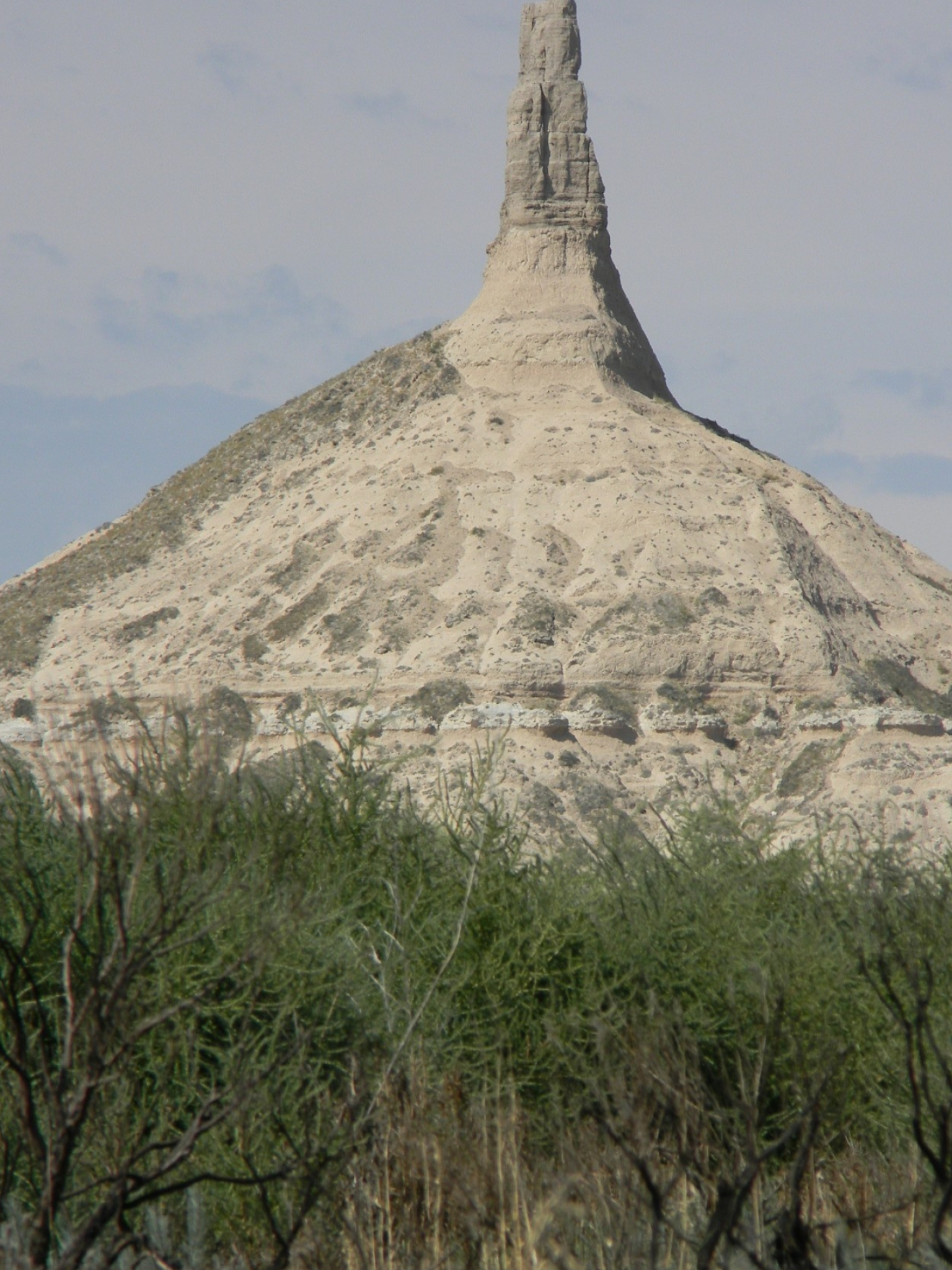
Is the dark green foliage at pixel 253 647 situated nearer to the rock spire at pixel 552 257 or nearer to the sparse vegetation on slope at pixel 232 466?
the sparse vegetation on slope at pixel 232 466

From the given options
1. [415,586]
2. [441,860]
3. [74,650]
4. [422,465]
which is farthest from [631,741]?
[441,860]

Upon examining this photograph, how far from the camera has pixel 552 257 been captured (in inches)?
1797

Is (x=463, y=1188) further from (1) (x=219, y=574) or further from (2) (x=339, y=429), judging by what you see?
(2) (x=339, y=429)

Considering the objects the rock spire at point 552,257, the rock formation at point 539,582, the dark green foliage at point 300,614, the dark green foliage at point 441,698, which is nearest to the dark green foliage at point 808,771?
the rock formation at point 539,582

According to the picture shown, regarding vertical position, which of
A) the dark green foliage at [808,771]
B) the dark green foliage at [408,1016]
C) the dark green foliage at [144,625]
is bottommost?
the dark green foliage at [408,1016]

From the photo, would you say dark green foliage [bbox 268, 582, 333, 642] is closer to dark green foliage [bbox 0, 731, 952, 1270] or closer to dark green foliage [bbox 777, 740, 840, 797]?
dark green foliage [bbox 777, 740, 840, 797]

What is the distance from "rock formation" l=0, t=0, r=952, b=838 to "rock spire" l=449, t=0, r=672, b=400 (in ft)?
0.29

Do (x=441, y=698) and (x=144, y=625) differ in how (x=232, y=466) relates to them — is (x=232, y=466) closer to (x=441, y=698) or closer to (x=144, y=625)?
(x=144, y=625)

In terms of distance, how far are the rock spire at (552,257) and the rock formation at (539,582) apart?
0.29ft

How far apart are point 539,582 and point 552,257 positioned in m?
11.7

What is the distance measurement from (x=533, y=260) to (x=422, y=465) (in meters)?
7.62

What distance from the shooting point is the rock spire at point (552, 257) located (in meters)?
44.8

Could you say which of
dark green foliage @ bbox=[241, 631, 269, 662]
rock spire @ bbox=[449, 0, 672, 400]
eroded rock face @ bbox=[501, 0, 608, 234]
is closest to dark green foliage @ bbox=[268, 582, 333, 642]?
dark green foliage @ bbox=[241, 631, 269, 662]

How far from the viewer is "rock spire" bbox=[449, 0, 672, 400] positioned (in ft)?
147
